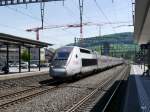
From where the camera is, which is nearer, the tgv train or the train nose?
the train nose

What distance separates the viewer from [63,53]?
28.2 meters

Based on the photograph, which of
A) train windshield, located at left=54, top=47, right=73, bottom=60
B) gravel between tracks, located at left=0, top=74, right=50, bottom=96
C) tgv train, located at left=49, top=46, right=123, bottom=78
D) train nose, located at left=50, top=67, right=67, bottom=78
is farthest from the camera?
train windshield, located at left=54, top=47, right=73, bottom=60

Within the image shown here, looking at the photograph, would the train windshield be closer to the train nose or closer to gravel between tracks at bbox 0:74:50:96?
the train nose

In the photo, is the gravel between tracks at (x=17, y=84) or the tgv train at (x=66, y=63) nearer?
the gravel between tracks at (x=17, y=84)

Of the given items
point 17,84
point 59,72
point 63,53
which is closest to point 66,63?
point 59,72

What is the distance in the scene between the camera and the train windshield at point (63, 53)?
27.8 metres

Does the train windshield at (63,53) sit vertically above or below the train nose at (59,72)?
above

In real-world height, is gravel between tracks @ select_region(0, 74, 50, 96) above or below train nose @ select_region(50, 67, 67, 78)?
below

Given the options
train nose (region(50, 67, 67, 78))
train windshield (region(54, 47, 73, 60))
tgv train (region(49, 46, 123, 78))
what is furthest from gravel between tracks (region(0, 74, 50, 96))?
train windshield (region(54, 47, 73, 60))

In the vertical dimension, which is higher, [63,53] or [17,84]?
[63,53]

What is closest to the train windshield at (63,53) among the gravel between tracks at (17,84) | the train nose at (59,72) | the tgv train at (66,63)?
the tgv train at (66,63)

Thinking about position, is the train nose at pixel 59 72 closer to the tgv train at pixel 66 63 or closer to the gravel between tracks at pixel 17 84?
the tgv train at pixel 66 63

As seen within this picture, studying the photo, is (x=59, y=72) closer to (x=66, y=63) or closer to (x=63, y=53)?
(x=66, y=63)

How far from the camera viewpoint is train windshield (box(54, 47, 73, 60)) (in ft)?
91.2
